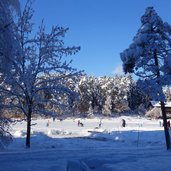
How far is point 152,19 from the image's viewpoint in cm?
2788

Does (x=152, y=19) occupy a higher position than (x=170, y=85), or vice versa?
(x=152, y=19)

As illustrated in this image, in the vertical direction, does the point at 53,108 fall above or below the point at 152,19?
below

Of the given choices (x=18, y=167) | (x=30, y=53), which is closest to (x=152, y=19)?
(x=30, y=53)

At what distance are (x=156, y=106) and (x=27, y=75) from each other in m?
73.0

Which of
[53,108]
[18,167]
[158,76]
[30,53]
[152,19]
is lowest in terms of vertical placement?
[18,167]

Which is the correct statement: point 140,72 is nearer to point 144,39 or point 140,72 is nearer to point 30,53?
point 144,39

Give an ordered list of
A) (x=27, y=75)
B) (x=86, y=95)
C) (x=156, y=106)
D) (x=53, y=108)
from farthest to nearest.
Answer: (x=86, y=95) < (x=156, y=106) < (x=53, y=108) < (x=27, y=75)

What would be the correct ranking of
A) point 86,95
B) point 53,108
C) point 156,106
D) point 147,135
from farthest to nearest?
point 86,95, point 156,106, point 147,135, point 53,108

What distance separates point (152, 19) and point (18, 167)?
15.9 m

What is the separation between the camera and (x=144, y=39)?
89.4 ft

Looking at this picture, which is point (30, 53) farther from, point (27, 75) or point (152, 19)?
point (152, 19)

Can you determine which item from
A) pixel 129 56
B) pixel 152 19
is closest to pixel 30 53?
pixel 129 56

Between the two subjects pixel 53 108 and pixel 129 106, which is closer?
pixel 53 108

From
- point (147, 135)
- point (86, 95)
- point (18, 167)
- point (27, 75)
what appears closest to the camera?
point (18, 167)
